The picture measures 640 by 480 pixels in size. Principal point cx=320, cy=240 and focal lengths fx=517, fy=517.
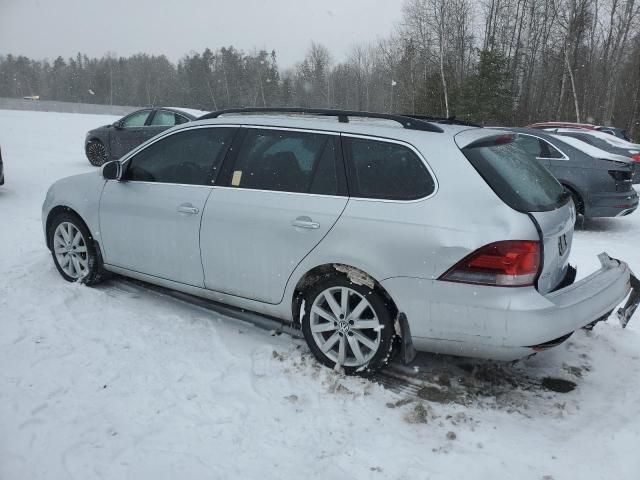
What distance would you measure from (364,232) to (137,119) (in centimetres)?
1026

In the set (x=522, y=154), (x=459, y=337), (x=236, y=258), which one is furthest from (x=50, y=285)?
(x=522, y=154)

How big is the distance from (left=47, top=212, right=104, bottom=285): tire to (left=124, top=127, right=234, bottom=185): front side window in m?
0.76

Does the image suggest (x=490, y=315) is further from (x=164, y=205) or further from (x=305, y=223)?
(x=164, y=205)

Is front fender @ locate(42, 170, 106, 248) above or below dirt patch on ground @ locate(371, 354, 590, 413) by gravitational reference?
above

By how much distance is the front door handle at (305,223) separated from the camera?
10.9ft

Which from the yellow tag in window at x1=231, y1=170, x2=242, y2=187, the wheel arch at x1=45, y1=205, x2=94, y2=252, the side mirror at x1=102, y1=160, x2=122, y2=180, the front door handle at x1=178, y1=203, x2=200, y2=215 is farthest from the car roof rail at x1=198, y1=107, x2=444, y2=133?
the wheel arch at x1=45, y1=205, x2=94, y2=252

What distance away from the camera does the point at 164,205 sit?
4.07 m

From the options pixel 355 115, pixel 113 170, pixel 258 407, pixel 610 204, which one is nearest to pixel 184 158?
pixel 113 170

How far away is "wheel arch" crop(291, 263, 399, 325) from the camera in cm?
321

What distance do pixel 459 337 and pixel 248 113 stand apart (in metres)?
2.43

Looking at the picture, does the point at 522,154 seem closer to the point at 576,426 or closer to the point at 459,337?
the point at 459,337

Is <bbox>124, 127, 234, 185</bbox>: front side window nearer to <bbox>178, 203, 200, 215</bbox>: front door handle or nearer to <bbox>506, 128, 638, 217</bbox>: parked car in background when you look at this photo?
<bbox>178, 203, 200, 215</bbox>: front door handle

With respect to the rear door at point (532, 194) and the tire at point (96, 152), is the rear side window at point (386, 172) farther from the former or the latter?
the tire at point (96, 152)

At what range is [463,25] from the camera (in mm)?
37125
